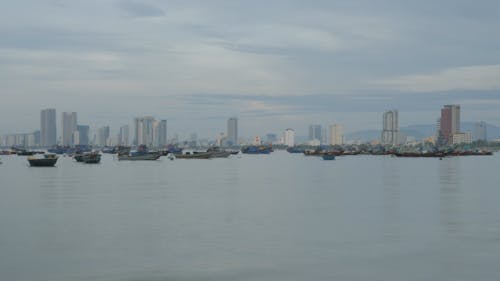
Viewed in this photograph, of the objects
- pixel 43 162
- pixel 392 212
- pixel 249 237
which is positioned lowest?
pixel 249 237

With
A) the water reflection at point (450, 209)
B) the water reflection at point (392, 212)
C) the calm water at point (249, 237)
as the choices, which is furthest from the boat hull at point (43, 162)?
the water reflection at point (450, 209)

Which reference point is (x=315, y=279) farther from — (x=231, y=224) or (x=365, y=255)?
(x=231, y=224)

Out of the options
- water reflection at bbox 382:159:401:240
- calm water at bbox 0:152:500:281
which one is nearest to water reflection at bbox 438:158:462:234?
calm water at bbox 0:152:500:281

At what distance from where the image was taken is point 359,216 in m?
35.2

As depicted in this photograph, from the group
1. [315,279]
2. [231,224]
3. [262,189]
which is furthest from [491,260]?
[262,189]

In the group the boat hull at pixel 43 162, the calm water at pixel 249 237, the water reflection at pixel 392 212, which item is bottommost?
the calm water at pixel 249 237

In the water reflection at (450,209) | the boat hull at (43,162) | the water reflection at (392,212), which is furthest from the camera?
the boat hull at (43,162)

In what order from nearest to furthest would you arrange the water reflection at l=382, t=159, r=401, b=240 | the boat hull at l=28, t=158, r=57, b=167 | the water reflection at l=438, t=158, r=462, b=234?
1. the water reflection at l=382, t=159, r=401, b=240
2. the water reflection at l=438, t=158, r=462, b=234
3. the boat hull at l=28, t=158, r=57, b=167

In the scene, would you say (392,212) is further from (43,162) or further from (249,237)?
(43,162)

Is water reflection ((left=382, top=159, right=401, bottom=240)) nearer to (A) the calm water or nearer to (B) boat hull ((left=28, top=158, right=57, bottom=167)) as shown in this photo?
(A) the calm water

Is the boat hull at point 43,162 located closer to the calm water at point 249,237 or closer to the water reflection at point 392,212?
the calm water at point 249,237

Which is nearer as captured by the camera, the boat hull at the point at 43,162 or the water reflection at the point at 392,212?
the water reflection at the point at 392,212

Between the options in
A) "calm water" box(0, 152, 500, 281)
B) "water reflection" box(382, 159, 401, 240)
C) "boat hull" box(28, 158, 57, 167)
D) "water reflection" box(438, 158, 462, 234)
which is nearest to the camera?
"calm water" box(0, 152, 500, 281)

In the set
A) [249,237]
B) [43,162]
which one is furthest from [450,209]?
[43,162]
